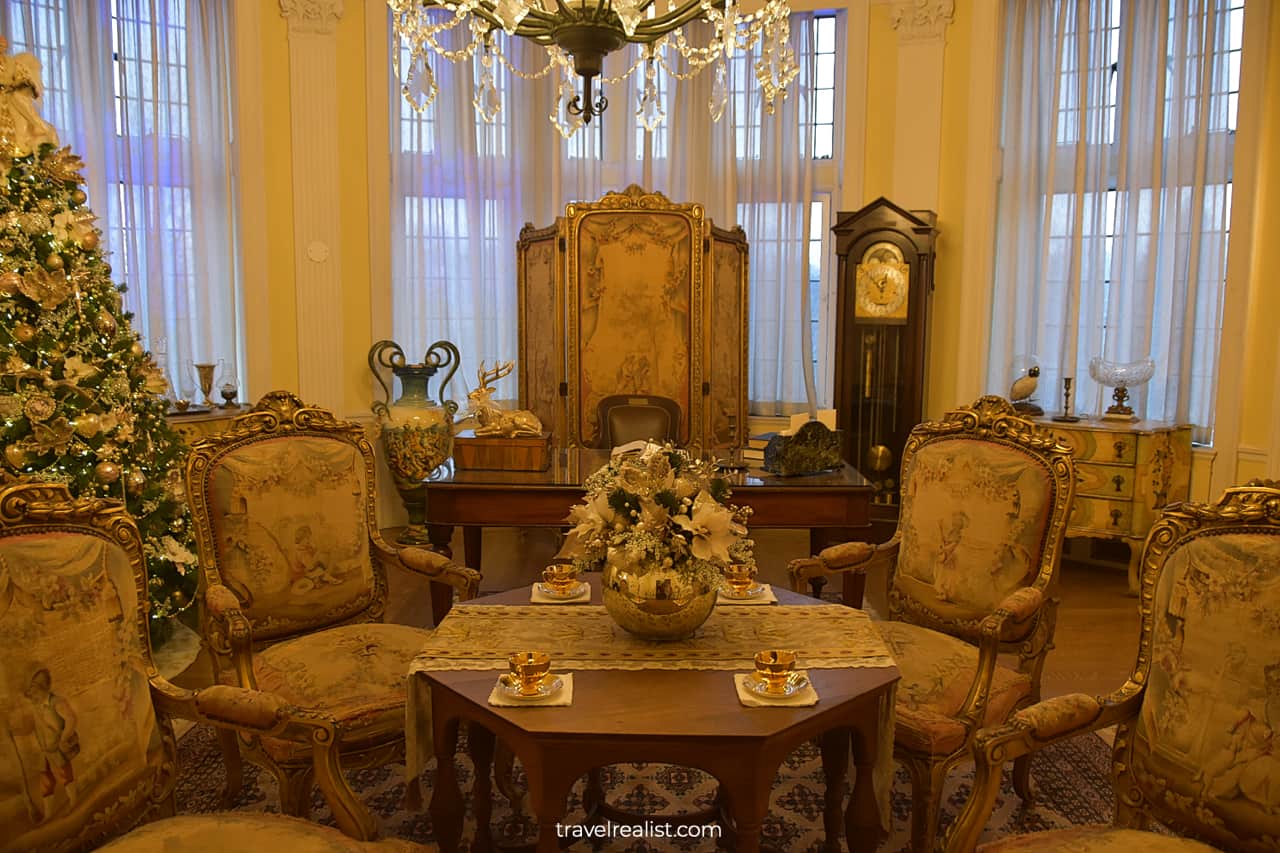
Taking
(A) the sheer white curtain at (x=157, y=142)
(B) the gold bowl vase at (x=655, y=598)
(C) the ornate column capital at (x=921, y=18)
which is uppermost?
(C) the ornate column capital at (x=921, y=18)

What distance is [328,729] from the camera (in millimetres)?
1631

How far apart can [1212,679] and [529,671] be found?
3.99ft

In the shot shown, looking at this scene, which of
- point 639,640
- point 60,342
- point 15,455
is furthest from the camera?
point 60,342

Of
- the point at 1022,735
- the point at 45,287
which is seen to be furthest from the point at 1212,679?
the point at 45,287

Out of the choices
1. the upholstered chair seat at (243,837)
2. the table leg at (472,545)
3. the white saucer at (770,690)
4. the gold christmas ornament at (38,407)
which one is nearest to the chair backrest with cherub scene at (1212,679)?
the white saucer at (770,690)

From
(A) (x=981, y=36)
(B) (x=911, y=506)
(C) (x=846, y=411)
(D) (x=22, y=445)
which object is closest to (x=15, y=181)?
(D) (x=22, y=445)

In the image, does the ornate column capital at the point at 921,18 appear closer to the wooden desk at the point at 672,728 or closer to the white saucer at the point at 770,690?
the wooden desk at the point at 672,728

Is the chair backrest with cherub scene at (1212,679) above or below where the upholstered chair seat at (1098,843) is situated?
above

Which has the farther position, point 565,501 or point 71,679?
point 565,501

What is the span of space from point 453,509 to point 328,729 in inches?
61.5

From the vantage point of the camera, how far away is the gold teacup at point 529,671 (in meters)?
1.67

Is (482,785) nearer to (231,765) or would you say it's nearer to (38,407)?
(231,765)

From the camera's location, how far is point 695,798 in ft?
8.27

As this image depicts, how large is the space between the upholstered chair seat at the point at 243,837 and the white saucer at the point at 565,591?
2.52 feet
